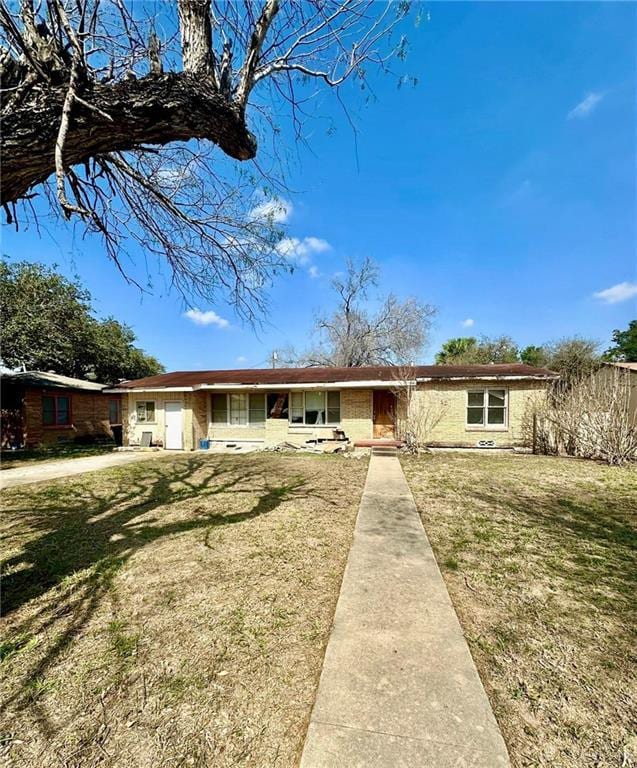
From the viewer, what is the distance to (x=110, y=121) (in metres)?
2.41

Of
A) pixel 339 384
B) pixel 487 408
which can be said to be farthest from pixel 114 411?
pixel 487 408

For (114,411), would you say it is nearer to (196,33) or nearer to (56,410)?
(56,410)

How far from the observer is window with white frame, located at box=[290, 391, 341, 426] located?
15492mm

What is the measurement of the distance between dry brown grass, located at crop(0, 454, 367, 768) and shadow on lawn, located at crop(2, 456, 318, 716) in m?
0.02

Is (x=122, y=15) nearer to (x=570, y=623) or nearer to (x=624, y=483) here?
(x=570, y=623)

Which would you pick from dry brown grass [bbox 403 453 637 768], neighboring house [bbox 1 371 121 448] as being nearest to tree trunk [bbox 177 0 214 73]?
dry brown grass [bbox 403 453 637 768]

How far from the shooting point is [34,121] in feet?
7.41

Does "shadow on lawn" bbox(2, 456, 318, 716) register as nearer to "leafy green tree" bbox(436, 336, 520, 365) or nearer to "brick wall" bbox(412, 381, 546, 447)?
"brick wall" bbox(412, 381, 546, 447)

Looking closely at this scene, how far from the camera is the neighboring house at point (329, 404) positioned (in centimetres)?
1373

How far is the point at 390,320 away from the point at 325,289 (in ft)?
20.0

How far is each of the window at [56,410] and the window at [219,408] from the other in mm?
8576

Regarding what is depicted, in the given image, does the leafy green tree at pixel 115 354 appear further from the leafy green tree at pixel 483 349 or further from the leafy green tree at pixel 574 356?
the leafy green tree at pixel 574 356

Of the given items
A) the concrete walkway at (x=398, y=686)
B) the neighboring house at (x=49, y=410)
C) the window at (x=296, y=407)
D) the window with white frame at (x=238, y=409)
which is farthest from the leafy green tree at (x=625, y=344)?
the neighboring house at (x=49, y=410)

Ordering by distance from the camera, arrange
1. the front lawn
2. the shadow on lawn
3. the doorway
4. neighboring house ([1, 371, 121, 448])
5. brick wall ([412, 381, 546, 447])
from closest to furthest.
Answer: the shadow on lawn < the front lawn < brick wall ([412, 381, 546, 447]) < the doorway < neighboring house ([1, 371, 121, 448])
